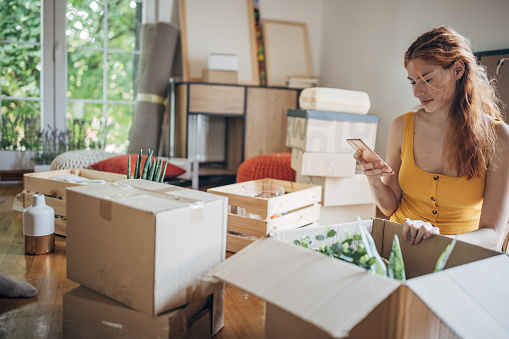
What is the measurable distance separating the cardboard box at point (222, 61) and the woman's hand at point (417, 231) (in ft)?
9.97

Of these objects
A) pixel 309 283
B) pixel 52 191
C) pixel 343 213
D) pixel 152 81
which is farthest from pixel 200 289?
pixel 152 81

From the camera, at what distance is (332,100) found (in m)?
2.22

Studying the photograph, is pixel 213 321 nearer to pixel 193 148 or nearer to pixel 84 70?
pixel 193 148

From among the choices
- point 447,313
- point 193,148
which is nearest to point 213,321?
point 447,313

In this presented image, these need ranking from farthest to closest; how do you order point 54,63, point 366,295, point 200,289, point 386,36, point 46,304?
1. point 54,63
2. point 386,36
3. point 46,304
4. point 200,289
5. point 366,295

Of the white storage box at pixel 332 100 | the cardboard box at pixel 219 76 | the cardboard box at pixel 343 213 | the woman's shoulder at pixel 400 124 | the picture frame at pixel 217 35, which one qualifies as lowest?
the cardboard box at pixel 343 213

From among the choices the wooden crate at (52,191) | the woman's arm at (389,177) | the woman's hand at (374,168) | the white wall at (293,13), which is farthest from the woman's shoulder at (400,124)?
the white wall at (293,13)

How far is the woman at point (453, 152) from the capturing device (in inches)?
51.7

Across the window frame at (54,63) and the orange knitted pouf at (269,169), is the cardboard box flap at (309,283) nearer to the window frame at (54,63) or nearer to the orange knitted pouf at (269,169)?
the orange knitted pouf at (269,169)

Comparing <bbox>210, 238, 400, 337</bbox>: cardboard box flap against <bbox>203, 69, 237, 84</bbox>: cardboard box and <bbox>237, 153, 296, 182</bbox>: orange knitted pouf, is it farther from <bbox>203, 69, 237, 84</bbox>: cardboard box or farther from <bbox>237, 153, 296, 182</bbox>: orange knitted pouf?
<bbox>203, 69, 237, 84</bbox>: cardboard box

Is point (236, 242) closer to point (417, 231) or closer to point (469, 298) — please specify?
point (417, 231)

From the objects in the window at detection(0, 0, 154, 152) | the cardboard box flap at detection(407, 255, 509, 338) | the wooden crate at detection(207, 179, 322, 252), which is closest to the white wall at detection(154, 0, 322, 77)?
the window at detection(0, 0, 154, 152)

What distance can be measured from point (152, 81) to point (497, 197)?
3364 millimetres

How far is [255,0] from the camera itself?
4395 millimetres
